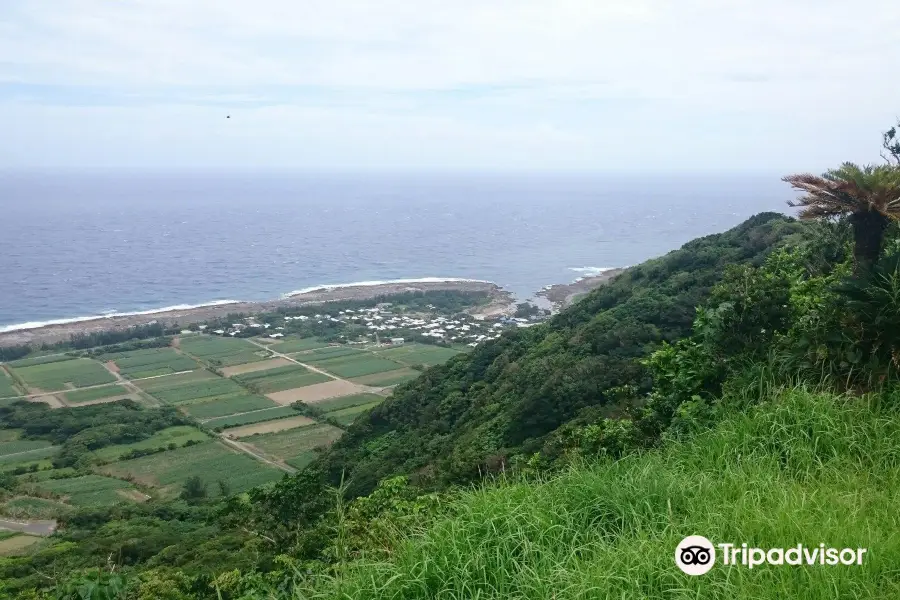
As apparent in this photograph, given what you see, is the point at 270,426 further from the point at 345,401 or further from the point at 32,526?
the point at 32,526

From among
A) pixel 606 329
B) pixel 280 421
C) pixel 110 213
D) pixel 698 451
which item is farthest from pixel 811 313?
pixel 110 213

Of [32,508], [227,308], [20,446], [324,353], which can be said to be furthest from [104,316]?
[32,508]

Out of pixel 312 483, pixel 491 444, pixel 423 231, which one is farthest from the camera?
pixel 423 231

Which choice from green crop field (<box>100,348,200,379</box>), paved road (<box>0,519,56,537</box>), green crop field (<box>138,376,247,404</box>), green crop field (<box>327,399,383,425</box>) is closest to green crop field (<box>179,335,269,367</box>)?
green crop field (<box>100,348,200,379</box>)

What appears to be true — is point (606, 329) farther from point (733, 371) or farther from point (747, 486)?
point (747, 486)

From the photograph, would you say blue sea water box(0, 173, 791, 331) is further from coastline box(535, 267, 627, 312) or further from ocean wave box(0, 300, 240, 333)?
coastline box(535, 267, 627, 312)

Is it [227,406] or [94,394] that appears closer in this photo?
[227,406]
